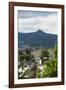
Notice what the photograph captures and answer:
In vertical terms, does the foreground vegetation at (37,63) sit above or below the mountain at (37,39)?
below

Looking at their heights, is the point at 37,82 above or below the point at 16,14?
below

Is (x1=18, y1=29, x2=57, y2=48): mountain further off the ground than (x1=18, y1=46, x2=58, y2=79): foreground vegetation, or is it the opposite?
(x1=18, y1=29, x2=57, y2=48): mountain

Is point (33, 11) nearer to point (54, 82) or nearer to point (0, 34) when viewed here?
point (0, 34)

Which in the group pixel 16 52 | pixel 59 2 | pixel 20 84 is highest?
pixel 59 2

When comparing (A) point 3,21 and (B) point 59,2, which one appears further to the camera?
(B) point 59,2

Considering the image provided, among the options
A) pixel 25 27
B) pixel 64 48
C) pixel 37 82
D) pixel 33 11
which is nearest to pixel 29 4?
pixel 33 11

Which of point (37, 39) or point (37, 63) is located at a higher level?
point (37, 39)

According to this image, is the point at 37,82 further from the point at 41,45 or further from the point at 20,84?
the point at 41,45
